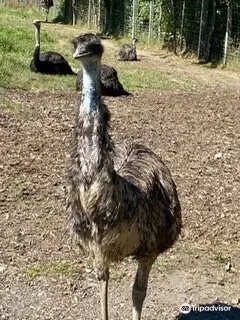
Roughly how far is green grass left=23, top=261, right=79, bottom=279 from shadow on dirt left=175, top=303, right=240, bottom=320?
855mm

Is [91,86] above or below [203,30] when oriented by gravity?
above

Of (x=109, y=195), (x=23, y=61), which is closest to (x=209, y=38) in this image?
(x=23, y=61)

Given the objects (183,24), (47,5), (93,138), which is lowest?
(47,5)

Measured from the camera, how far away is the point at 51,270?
5023 millimetres

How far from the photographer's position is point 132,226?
3775 mm

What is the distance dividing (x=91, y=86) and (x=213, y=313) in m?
1.93

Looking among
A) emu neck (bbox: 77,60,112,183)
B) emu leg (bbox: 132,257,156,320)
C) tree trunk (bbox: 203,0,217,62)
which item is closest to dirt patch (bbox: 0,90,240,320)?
emu leg (bbox: 132,257,156,320)

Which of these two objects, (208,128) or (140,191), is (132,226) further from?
(208,128)

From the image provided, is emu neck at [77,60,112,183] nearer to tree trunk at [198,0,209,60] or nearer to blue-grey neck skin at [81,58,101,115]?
blue-grey neck skin at [81,58,101,115]

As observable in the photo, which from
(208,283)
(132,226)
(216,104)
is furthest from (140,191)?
(216,104)

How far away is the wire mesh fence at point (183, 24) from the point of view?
1694 cm

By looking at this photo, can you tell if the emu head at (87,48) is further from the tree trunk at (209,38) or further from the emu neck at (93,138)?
the tree trunk at (209,38)

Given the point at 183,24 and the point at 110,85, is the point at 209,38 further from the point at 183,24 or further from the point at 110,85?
the point at 110,85

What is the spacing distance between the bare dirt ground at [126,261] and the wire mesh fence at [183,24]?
24.3ft
